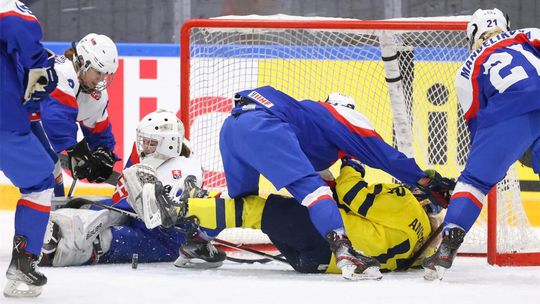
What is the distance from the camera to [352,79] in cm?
528

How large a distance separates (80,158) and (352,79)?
4.26 feet

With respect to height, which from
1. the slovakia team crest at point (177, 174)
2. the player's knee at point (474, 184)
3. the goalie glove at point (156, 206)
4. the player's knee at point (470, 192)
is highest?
the player's knee at point (474, 184)

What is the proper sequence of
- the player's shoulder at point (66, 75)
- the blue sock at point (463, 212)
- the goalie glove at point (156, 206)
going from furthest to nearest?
the player's shoulder at point (66, 75)
the goalie glove at point (156, 206)
the blue sock at point (463, 212)

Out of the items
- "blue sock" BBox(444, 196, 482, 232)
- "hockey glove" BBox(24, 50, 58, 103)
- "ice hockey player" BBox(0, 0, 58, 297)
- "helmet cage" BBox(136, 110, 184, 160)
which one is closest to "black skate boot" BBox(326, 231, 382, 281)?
"blue sock" BBox(444, 196, 482, 232)

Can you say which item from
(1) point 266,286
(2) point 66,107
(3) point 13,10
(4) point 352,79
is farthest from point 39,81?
(4) point 352,79

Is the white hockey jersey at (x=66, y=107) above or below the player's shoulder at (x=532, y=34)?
below

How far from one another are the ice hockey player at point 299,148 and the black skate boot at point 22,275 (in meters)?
1.03

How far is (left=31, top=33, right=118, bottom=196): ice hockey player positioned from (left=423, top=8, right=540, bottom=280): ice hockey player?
1.67m

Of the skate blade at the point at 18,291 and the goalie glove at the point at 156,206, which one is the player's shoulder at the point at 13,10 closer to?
the skate blade at the point at 18,291

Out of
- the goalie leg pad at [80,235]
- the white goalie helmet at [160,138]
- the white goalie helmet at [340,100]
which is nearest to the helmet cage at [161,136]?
the white goalie helmet at [160,138]

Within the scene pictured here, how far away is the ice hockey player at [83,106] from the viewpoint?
4.93 m

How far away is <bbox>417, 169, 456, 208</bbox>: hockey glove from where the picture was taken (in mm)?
4445

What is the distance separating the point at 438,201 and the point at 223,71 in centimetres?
128

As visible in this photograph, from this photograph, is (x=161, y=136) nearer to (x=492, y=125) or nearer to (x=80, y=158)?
(x=80, y=158)
